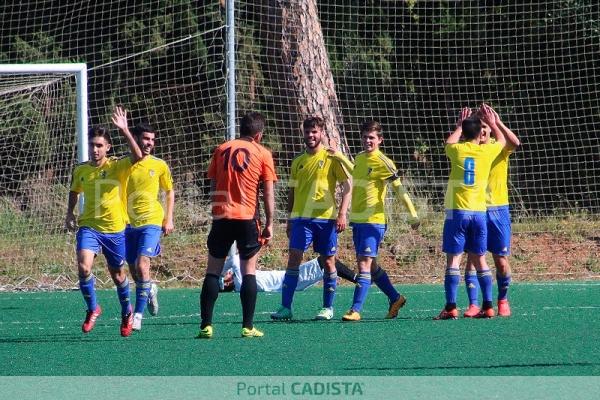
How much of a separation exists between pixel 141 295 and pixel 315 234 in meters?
1.85

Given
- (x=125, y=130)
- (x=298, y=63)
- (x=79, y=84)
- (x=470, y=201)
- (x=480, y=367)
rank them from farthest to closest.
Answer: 1. (x=298, y=63)
2. (x=79, y=84)
3. (x=470, y=201)
4. (x=125, y=130)
5. (x=480, y=367)

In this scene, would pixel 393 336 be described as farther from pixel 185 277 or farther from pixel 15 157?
pixel 15 157

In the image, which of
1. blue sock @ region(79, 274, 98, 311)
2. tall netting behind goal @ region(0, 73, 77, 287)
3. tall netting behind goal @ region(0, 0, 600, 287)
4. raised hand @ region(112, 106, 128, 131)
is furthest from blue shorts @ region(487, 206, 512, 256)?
tall netting behind goal @ region(0, 73, 77, 287)

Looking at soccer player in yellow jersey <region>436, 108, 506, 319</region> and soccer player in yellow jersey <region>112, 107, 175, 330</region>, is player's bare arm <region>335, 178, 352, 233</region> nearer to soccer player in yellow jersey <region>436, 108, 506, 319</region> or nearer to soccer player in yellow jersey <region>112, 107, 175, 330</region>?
soccer player in yellow jersey <region>436, 108, 506, 319</region>

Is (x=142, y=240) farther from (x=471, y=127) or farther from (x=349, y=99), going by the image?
(x=349, y=99)

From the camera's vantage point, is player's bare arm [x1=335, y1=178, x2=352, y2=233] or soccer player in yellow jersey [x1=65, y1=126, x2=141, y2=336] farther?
player's bare arm [x1=335, y1=178, x2=352, y2=233]

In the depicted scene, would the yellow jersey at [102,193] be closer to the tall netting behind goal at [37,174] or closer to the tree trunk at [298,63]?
the tall netting behind goal at [37,174]

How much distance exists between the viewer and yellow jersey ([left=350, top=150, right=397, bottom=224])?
10.8 meters

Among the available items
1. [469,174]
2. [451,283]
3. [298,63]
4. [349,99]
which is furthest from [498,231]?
[349,99]

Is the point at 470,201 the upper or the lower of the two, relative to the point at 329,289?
upper

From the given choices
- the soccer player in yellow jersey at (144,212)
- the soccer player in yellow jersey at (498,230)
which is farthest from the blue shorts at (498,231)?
the soccer player in yellow jersey at (144,212)

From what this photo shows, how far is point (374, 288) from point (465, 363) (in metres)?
7.23

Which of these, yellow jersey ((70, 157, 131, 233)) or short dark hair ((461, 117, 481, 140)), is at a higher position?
short dark hair ((461, 117, 481, 140))

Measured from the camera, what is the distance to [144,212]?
33.3ft
